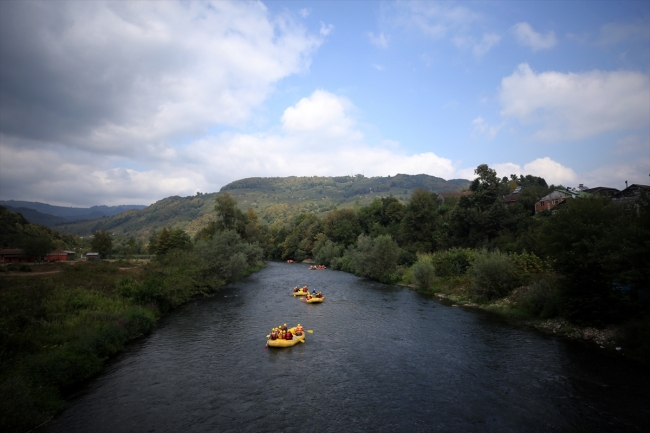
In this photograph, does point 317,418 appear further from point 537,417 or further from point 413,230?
point 413,230

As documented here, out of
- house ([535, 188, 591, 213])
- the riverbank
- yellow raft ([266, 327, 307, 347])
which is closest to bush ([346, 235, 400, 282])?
the riverbank

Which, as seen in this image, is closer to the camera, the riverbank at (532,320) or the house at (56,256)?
the riverbank at (532,320)

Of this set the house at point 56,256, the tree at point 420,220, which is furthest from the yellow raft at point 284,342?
the house at point 56,256

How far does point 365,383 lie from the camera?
19047mm

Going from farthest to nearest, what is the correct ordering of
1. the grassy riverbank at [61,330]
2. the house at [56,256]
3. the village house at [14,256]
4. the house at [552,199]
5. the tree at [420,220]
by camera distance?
1. the house at [56,256]
2. the village house at [14,256]
3. the tree at [420,220]
4. the house at [552,199]
5. the grassy riverbank at [61,330]

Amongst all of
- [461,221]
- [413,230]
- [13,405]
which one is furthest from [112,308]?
[413,230]

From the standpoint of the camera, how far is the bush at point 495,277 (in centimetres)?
3703

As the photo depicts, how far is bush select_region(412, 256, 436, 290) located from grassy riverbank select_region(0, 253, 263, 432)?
30003 mm

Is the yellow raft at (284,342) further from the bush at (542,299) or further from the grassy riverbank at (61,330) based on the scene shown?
the bush at (542,299)

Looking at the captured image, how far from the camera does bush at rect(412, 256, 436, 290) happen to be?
4766 cm

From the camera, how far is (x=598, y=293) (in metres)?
24.4

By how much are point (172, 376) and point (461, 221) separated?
5045cm

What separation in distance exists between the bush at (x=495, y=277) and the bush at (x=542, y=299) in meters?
3.98

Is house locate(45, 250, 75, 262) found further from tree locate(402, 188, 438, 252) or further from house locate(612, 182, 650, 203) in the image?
house locate(612, 182, 650, 203)
